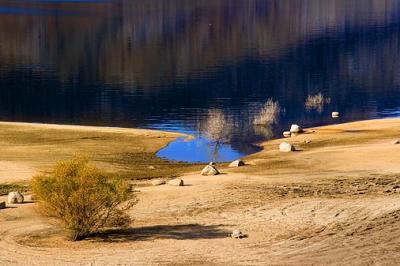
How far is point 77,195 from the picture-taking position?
26484 millimetres

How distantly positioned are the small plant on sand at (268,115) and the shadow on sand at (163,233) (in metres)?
29.2

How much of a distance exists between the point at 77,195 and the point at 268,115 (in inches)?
1341

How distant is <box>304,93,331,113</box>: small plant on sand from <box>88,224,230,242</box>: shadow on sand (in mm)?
37055

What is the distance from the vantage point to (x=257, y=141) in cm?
5259

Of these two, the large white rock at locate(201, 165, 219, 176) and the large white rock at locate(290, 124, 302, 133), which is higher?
the large white rock at locate(201, 165, 219, 176)

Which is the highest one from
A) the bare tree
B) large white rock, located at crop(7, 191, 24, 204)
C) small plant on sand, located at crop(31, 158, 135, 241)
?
small plant on sand, located at crop(31, 158, 135, 241)

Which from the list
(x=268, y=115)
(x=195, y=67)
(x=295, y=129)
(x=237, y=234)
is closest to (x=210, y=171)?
(x=237, y=234)

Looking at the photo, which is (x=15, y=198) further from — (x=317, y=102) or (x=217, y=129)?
(x=317, y=102)

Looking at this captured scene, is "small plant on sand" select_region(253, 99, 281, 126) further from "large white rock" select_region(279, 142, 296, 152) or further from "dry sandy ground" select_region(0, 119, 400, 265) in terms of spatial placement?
"dry sandy ground" select_region(0, 119, 400, 265)

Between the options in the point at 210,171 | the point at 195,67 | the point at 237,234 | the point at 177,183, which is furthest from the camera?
the point at 195,67

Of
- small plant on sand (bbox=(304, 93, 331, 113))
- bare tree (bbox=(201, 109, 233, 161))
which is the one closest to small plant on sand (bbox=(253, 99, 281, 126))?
bare tree (bbox=(201, 109, 233, 161))

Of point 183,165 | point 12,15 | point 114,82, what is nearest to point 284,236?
point 183,165

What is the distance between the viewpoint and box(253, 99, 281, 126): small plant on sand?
191ft

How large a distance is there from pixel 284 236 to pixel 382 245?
301 cm
